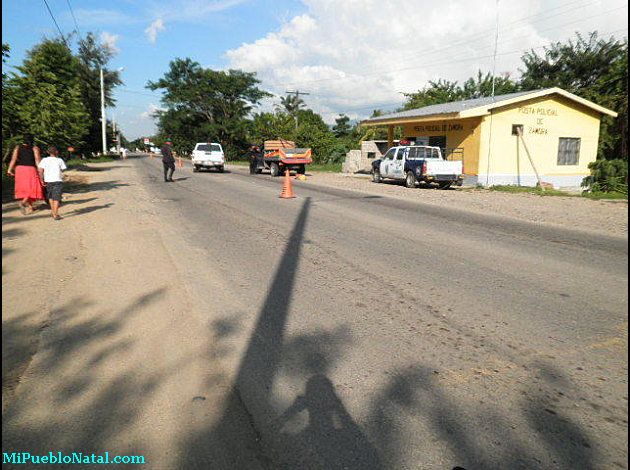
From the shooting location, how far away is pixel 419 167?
63.3 ft

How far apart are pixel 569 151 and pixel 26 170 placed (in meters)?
24.3

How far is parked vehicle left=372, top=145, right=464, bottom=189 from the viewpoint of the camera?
18.7m

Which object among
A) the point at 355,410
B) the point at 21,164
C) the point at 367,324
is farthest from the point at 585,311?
the point at 21,164

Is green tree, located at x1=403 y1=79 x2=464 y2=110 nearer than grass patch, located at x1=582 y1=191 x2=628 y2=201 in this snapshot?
No

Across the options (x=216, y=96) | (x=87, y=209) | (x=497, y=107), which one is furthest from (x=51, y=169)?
(x=216, y=96)

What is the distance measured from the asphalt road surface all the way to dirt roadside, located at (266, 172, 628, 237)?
2808 mm

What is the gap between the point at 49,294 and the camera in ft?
17.1

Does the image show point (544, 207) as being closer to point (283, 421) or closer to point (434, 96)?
point (283, 421)

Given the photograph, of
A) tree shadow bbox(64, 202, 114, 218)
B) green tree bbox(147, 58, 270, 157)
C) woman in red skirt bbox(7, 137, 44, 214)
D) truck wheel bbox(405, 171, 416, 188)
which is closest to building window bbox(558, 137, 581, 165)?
truck wheel bbox(405, 171, 416, 188)

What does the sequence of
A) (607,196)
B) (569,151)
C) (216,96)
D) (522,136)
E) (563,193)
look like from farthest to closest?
(216,96) < (569,151) < (522,136) < (563,193) < (607,196)

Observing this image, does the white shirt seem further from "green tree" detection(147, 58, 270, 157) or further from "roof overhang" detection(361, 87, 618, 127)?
"green tree" detection(147, 58, 270, 157)

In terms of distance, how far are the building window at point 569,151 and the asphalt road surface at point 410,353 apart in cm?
1779

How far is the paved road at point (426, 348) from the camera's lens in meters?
2.62

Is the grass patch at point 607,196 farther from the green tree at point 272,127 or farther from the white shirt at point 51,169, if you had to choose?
the green tree at point 272,127
